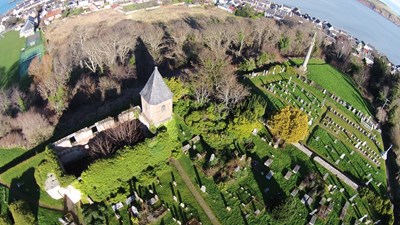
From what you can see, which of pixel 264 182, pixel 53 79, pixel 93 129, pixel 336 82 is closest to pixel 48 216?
pixel 93 129

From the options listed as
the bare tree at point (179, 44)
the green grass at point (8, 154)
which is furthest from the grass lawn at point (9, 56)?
the bare tree at point (179, 44)

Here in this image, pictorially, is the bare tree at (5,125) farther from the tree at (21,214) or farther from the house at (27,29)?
the house at (27,29)

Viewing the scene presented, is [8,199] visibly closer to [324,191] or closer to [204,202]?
[204,202]

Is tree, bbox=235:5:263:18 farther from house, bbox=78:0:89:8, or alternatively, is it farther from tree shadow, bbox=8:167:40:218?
tree shadow, bbox=8:167:40:218

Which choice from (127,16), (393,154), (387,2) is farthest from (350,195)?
(387,2)

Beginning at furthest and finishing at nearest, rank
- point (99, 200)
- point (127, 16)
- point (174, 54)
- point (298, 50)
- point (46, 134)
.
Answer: point (127, 16) → point (298, 50) → point (174, 54) → point (46, 134) → point (99, 200)
